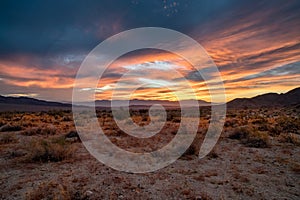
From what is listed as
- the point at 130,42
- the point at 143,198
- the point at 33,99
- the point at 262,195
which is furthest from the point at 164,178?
the point at 33,99

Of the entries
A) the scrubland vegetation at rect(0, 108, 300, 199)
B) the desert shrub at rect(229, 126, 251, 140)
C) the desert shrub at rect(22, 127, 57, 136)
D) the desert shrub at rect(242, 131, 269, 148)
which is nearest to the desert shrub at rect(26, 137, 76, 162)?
the scrubland vegetation at rect(0, 108, 300, 199)

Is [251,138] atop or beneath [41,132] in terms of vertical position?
atop

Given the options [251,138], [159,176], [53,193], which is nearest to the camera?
[53,193]

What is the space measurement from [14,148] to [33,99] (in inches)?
6656

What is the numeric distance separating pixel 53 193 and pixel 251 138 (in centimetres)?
1001

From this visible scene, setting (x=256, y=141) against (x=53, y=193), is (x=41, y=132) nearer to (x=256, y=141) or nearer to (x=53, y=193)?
(x=53, y=193)

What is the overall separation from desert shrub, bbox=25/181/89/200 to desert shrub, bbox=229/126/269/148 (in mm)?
8896

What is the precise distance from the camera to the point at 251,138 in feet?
38.2

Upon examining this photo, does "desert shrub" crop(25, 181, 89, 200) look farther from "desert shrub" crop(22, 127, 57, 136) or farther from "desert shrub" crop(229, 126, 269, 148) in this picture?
"desert shrub" crop(22, 127, 57, 136)

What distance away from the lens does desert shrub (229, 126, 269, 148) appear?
10927 millimetres

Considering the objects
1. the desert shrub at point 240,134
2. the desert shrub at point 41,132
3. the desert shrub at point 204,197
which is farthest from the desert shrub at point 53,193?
the desert shrub at point 240,134

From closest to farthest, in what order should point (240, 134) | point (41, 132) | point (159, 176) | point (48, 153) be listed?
point (159, 176), point (48, 153), point (240, 134), point (41, 132)

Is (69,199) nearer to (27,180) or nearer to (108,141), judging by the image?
(27,180)

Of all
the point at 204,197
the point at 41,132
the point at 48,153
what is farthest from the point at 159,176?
the point at 41,132
